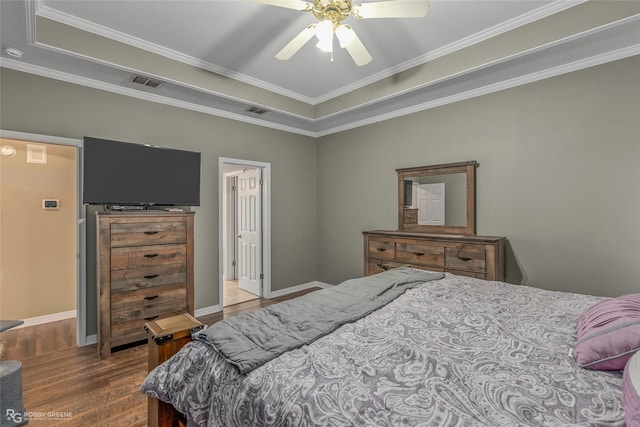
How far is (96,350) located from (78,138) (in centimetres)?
209

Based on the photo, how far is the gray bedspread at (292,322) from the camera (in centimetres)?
118

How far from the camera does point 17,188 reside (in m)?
3.51

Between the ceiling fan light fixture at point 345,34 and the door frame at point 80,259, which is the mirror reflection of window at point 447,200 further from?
the door frame at point 80,259

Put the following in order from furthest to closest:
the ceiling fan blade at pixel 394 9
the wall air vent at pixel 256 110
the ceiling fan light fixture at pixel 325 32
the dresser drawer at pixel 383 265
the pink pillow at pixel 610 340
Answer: the wall air vent at pixel 256 110
the dresser drawer at pixel 383 265
the ceiling fan light fixture at pixel 325 32
the ceiling fan blade at pixel 394 9
the pink pillow at pixel 610 340

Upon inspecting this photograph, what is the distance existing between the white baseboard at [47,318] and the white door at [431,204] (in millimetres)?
4606

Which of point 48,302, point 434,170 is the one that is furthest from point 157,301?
point 434,170

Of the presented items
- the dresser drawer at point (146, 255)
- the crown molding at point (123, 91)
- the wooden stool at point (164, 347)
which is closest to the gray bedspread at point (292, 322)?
the wooden stool at point (164, 347)

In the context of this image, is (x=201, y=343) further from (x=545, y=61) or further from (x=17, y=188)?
(x=17, y=188)

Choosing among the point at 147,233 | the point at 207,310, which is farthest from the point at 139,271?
the point at 207,310

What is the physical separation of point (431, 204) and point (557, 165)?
1.29m

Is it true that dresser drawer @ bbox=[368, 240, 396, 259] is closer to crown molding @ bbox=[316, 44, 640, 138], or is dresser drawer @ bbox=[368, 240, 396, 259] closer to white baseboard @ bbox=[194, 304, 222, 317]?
crown molding @ bbox=[316, 44, 640, 138]

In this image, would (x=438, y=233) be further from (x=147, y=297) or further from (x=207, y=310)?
(x=147, y=297)

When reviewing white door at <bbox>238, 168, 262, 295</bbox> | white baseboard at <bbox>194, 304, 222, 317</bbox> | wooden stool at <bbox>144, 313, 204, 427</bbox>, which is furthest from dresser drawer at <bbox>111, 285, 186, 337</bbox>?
wooden stool at <bbox>144, 313, 204, 427</bbox>

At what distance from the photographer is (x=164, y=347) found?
1413 millimetres
